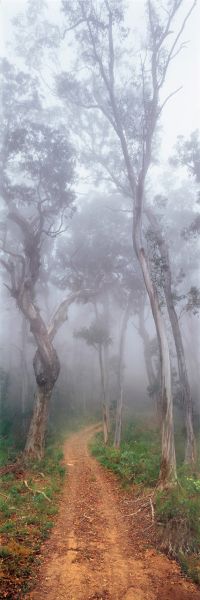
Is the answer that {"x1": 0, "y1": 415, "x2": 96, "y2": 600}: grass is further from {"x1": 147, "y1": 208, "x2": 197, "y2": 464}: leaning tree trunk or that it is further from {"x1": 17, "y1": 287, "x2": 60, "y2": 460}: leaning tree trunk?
{"x1": 147, "y1": 208, "x2": 197, "y2": 464}: leaning tree trunk

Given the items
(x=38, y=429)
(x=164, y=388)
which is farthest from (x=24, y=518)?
(x=38, y=429)

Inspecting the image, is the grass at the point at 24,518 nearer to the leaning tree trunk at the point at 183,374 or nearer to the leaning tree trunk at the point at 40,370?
the leaning tree trunk at the point at 40,370

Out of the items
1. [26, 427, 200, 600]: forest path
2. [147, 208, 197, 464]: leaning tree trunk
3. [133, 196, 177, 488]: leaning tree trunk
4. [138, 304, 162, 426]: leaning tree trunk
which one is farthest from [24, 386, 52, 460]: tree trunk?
[138, 304, 162, 426]: leaning tree trunk

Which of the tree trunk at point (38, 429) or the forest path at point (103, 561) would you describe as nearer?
the forest path at point (103, 561)

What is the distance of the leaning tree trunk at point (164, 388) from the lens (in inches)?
418

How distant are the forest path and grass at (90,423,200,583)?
28 cm

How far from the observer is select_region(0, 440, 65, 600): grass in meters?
6.17

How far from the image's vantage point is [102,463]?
51.6ft

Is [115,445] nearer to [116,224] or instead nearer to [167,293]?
[167,293]

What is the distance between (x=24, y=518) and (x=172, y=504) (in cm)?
335

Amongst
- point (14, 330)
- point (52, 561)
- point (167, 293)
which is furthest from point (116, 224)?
point (14, 330)

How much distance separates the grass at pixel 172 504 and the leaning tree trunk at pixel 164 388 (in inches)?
16.3

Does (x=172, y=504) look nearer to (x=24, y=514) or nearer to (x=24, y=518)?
(x=24, y=518)

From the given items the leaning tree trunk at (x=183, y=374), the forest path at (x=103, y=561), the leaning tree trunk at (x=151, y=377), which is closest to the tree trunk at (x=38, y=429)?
the forest path at (x=103, y=561)
